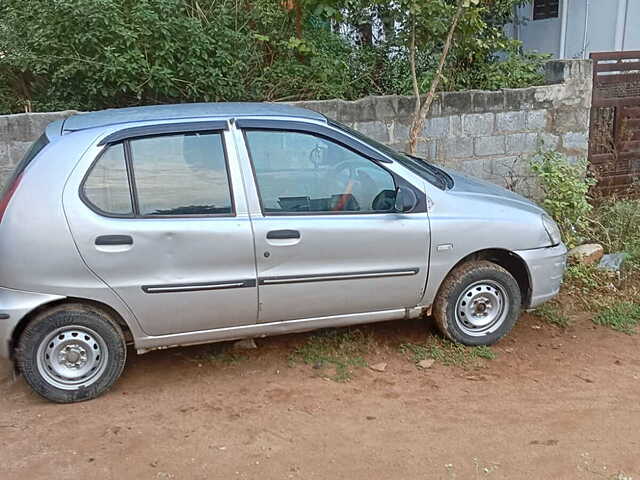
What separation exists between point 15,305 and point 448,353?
283 centimetres

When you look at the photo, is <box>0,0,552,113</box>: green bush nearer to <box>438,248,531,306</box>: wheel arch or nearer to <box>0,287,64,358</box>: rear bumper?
<box>438,248,531,306</box>: wheel arch

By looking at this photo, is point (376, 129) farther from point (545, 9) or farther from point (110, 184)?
point (545, 9)

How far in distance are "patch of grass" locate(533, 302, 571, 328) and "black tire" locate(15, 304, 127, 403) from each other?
10.9 feet

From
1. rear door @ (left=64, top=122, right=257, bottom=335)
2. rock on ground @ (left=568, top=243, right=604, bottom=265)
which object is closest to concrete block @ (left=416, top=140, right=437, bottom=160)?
rock on ground @ (left=568, top=243, right=604, bottom=265)

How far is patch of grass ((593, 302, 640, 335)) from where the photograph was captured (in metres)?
5.16

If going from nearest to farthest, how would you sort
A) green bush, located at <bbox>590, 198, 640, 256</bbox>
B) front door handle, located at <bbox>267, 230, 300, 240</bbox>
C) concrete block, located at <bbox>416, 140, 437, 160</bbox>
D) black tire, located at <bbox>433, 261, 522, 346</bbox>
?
front door handle, located at <bbox>267, 230, 300, 240</bbox>, black tire, located at <bbox>433, 261, 522, 346</bbox>, green bush, located at <bbox>590, 198, 640, 256</bbox>, concrete block, located at <bbox>416, 140, 437, 160</bbox>

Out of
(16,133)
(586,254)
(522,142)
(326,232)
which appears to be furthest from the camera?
(522,142)

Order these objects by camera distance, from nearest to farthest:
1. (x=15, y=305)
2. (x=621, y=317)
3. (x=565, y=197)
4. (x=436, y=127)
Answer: (x=15, y=305) → (x=621, y=317) → (x=565, y=197) → (x=436, y=127)

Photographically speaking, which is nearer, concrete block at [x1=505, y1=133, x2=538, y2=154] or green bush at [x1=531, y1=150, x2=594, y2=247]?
green bush at [x1=531, y1=150, x2=594, y2=247]

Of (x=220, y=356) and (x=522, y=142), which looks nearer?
(x=220, y=356)

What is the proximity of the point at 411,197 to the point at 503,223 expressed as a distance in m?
0.72

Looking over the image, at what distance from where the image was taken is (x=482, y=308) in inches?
183

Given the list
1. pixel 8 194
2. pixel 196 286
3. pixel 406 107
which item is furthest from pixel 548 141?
pixel 8 194

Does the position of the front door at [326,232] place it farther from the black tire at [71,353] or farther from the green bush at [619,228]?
the green bush at [619,228]
